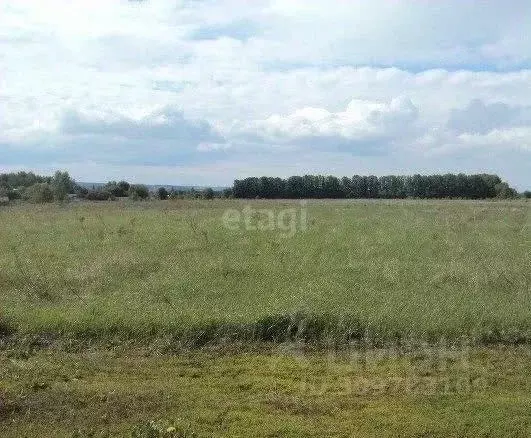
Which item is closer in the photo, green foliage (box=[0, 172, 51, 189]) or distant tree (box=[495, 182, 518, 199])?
distant tree (box=[495, 182, 518, 199])

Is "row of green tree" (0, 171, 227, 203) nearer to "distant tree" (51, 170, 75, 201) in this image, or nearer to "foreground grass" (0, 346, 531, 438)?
"distant tree" (51, 170, 75, 201)

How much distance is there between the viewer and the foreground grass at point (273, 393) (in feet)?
18.1

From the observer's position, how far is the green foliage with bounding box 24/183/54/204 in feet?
→ 142

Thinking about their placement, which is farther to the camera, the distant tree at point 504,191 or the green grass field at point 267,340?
the distant tree at point 504,191

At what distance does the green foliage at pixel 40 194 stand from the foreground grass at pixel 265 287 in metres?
27.6

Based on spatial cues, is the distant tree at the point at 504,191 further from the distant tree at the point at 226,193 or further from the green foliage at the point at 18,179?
the green foliage at the point at 18,179

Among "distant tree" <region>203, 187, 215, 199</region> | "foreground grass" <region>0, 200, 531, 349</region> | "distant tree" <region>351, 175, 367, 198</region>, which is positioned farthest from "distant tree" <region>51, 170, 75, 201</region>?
"foreground grass" <region>0, 200, 531, 349</region>

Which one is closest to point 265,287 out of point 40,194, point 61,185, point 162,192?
point 162,192

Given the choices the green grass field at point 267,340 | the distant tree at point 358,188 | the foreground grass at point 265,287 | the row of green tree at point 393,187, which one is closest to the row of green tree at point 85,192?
the row of green tree at point 393,187

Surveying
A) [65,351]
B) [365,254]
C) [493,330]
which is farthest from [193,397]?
[365,254]

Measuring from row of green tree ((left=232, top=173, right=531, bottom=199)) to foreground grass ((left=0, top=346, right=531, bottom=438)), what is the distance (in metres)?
41.4

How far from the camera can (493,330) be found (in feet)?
27.7

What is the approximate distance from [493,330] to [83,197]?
44.7 meters

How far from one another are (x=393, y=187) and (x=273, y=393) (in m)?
47.2
